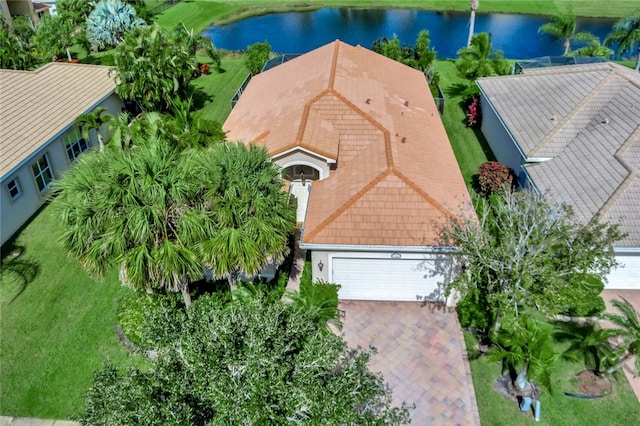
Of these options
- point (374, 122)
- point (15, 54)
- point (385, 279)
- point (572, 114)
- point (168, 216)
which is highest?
point (168, 216)

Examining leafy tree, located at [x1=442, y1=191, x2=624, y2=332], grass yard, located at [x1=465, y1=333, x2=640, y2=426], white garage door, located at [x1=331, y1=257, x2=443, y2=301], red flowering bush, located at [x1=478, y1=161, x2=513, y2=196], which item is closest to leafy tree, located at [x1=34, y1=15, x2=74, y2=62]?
white garage door, located at [x1=331, y1=257, x2=443, y2=301]

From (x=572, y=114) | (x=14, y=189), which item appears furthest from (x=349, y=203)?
(x=14, y=189)

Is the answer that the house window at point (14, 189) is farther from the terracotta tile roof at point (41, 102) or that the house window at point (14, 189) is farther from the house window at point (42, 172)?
the house window at point (42, 172)

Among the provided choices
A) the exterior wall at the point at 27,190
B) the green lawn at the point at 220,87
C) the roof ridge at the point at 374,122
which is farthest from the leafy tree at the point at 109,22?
the roof ridge at the point at 374,122

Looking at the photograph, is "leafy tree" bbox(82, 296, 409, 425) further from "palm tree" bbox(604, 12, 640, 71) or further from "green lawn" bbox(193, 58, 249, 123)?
"palm tree" bbox(604, 12, 640, 71)

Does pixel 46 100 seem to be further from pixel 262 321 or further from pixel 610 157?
pixel 610 157

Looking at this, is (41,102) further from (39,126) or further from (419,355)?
(419,355)
